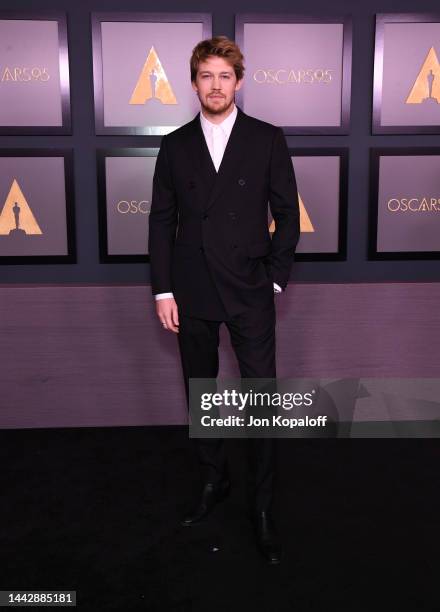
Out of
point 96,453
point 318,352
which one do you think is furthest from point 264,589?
point 318,352

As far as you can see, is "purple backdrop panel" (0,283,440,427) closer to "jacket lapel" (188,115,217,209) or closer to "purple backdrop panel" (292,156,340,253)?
"purple backdrop panel" (292,156,340,253)

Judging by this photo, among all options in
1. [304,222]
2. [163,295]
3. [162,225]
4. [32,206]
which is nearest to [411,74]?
[304,222]

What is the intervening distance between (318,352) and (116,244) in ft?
3.90

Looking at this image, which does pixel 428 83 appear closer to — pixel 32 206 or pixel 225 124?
pixel 225 124

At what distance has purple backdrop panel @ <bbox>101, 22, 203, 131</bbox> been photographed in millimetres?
2949

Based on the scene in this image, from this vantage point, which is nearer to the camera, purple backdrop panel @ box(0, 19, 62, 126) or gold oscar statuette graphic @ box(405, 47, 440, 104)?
purple backdrop panel @ box(0, 19, 62, 126)

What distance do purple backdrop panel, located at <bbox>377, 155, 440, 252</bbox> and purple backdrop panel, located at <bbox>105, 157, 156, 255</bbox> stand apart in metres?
1.24

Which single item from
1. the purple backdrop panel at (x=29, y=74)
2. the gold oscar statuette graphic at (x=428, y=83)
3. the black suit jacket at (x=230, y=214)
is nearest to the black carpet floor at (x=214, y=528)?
the black suit jacket at (x=230, y=214)

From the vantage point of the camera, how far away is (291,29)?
9.80ft

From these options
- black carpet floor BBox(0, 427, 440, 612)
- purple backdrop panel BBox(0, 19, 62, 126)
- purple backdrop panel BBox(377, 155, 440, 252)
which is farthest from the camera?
purple backdrop panel BBox(377, 155, 440, 252)

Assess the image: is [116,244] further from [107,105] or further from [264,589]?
[264,589]

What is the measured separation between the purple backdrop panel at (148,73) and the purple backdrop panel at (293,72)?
0.29 metres

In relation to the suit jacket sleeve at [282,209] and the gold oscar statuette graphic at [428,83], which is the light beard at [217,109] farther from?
the gold oscar statuette graphic at [428,83]

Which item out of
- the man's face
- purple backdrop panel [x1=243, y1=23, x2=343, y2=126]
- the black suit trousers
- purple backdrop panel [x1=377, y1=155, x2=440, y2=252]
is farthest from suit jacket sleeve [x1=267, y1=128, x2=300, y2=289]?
purple backdrop panel [x1=377, y1=155, x2=440, y2=252]
